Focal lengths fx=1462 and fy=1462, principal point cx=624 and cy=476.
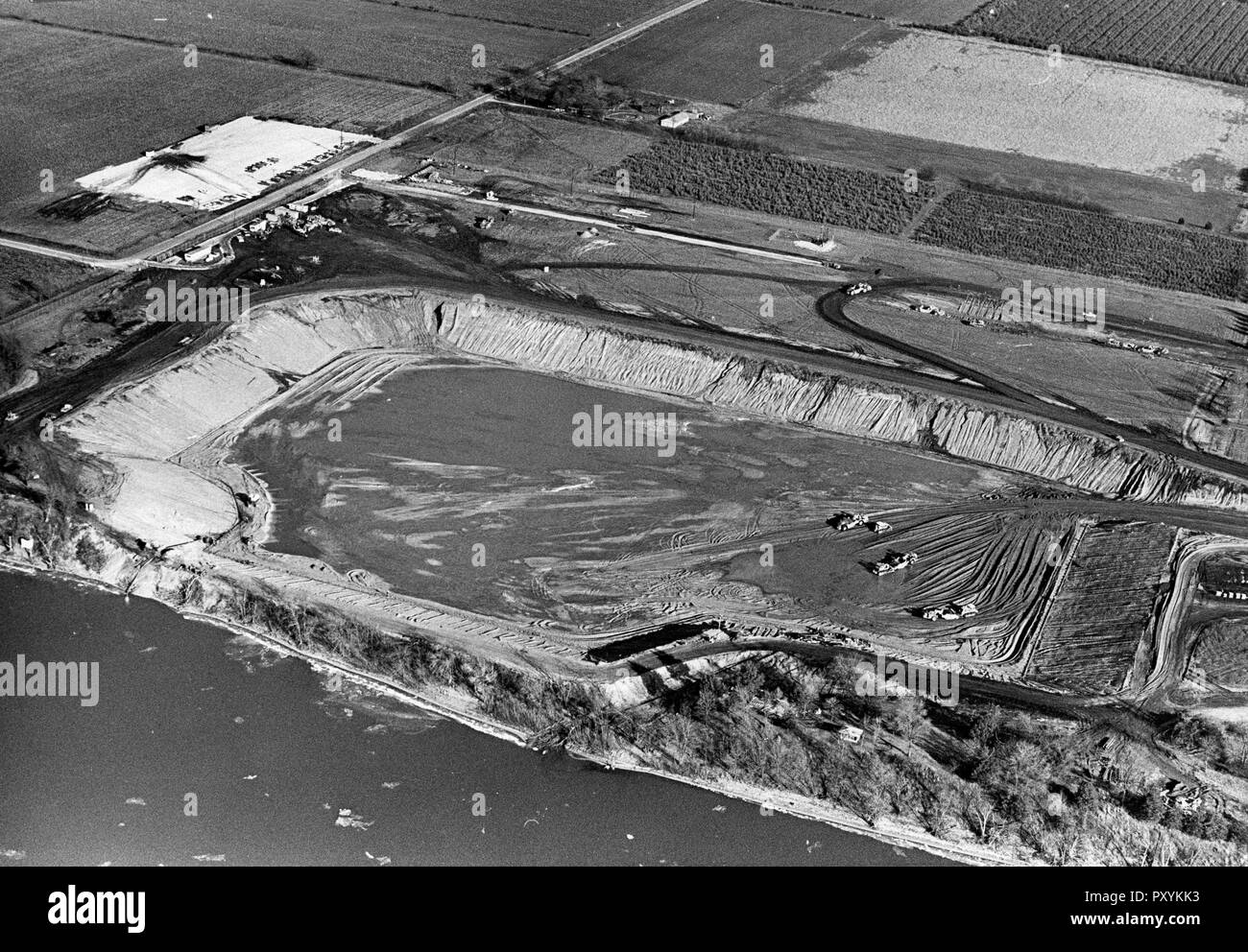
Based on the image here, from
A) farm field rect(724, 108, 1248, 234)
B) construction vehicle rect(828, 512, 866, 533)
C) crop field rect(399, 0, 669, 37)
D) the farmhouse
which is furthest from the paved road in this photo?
construction vehicle rect(828, 512, 866, 533)

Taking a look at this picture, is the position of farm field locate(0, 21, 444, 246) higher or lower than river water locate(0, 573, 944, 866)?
higher

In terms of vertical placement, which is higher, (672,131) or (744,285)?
(672,131)

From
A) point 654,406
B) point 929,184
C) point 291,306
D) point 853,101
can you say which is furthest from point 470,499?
point 853,101

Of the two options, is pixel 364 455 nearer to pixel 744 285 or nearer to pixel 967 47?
pixel 744 285

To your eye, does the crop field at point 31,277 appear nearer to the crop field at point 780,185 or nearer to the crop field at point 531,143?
the crop field at point 531,143

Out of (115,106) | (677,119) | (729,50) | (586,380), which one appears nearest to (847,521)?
(586,380)

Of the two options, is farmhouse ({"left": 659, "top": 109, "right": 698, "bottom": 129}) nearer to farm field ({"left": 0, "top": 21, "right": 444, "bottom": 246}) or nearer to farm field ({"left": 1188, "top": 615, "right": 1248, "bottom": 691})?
farm field ({"left": 0, "top": 21, "right": 444, "bottom": 246})
